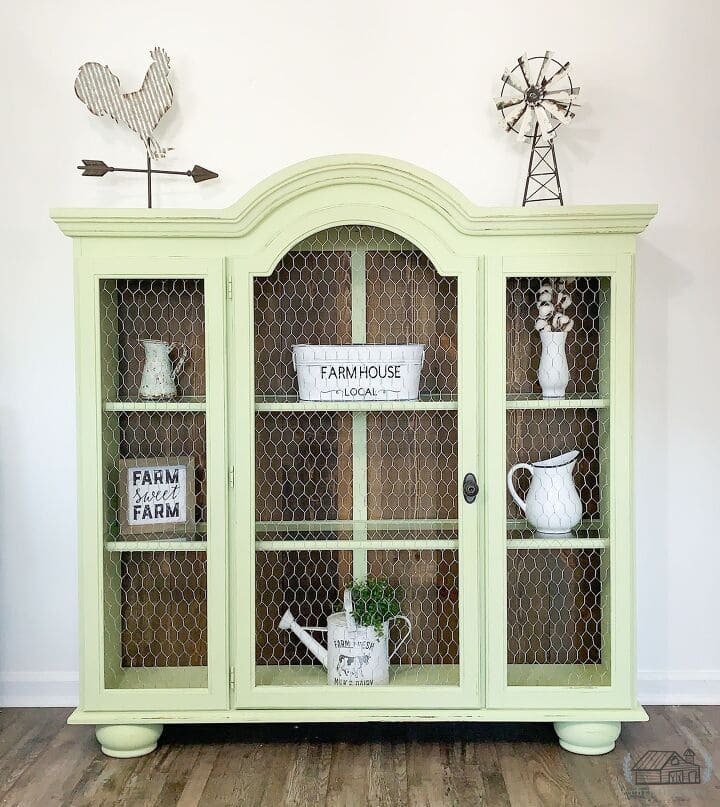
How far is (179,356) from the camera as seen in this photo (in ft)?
7.66

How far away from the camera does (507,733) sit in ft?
7.95

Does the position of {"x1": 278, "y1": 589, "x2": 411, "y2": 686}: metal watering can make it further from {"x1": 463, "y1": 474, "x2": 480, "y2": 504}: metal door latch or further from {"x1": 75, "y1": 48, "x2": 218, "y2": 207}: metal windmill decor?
{"x1": 75, "y1": 48, "x2": 218, "y2": 207}: metal windmill decor

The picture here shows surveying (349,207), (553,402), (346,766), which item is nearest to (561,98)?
(349,207)

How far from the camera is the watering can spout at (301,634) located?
2.35m

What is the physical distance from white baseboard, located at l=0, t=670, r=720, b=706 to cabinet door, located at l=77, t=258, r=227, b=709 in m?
0.42

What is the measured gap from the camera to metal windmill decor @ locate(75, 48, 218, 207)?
254 centimetres

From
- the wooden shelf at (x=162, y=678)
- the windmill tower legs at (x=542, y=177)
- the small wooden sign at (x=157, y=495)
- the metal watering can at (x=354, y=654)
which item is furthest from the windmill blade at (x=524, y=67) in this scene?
the wooden shelf at (x=162, y=678)

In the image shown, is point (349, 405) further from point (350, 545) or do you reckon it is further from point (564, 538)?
point (564, 538)

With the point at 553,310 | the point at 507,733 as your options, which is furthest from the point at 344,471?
the point at 507,733

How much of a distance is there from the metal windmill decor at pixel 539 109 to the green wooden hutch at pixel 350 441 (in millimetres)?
460

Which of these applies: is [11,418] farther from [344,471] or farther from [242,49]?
[242,49]

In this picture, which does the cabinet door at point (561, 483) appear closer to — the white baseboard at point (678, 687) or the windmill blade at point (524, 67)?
the white baseboard at point (678, 687)

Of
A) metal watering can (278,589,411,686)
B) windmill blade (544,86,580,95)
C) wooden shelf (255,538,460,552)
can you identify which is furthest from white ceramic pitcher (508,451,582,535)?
windmill blade (544,86,580,95)

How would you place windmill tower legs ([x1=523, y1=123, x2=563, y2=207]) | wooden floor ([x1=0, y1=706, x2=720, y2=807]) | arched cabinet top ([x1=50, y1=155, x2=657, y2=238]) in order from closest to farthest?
wooden floor ([x1=0, y1=706, x2=720, y2=807]) → arched cabinet top ([x1=50, y1=155, x2=657, y2=238]) → windmill tower legs ([x1=523, y1=123, x2=563, y2=207])
